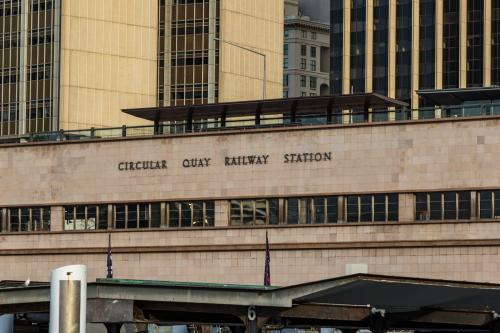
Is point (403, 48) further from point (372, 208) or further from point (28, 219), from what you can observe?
point (372, 208)

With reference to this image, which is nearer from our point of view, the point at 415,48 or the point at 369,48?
the point at 415,48

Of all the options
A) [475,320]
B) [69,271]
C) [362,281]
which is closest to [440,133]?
[475,320]

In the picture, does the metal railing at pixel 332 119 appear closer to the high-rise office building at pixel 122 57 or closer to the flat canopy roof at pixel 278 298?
the high-rise office building at pixel 122 57

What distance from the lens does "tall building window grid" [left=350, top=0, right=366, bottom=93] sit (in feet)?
644

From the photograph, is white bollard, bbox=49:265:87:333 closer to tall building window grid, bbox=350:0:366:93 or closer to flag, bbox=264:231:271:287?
flag, bbox=264:231:271:287

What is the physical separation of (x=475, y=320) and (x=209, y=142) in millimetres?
49218

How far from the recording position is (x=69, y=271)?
79.0 feet

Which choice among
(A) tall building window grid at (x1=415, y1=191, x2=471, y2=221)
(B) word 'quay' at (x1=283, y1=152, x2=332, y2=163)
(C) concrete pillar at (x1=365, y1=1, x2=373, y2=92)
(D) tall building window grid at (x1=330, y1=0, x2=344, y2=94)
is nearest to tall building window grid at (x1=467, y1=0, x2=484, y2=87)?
(C) concrete pillar at (x1=365, y1=1, x2=373, y2=92)

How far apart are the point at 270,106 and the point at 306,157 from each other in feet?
21.6

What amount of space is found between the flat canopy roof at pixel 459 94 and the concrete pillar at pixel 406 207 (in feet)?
33.7

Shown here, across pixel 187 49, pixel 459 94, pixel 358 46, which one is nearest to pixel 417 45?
pixel 358 46

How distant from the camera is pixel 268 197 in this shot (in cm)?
9212

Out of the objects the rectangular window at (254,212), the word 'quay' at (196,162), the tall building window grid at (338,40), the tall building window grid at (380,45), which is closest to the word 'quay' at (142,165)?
the word 'quay' at (196,162)

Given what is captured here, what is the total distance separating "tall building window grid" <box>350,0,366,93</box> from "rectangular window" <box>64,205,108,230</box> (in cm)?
10165
